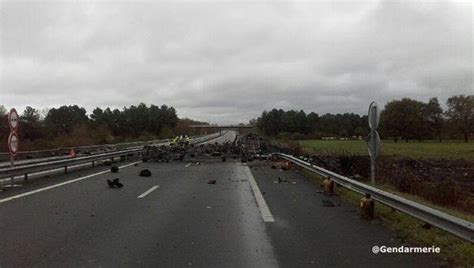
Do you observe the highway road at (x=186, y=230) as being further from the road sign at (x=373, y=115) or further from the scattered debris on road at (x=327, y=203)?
the road sign at (x=373, y=115)

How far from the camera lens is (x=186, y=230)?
9031 mm

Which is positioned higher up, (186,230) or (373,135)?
(373,135)

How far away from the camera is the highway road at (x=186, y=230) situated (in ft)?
22.8

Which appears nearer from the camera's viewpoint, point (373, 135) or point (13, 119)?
point (373, 135)

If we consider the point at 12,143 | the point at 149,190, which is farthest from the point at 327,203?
the point at 12,143

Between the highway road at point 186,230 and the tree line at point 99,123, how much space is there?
155 ft

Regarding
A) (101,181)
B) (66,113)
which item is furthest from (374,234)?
(66,113)

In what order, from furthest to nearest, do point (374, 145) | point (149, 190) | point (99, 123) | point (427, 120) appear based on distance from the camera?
1. point (427, 120)
2. point (99, 123)
3. point (149, 190)
4. point (374, 145)

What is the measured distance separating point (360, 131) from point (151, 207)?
14929cm

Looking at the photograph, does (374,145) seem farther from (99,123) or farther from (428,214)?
(99,123)

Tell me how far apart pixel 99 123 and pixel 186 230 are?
9642 centimetres

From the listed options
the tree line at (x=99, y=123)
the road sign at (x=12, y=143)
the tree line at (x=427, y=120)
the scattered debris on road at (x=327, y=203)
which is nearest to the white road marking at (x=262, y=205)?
the scattered debris on road at (x=327, y=203)

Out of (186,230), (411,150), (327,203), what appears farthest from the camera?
(411,150)

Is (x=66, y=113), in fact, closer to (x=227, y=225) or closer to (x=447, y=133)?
(x=447, y=133)
